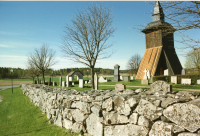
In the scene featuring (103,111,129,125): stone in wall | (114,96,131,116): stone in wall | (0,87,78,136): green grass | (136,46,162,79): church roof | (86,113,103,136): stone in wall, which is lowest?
(0,87,78,136): green grass

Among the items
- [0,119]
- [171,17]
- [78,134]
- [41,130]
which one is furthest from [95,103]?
[0,119]

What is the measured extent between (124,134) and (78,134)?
6.16 feet

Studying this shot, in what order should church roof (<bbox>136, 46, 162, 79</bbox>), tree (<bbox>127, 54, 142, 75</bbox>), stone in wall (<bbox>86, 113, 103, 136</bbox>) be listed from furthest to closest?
tree (<bbox>127, 54, 142, 75</bbox>) → church roof (<bbox>136, 46, 162, 79</bbox>) → stone in wall (<bbox>86, 113, 103, 136</bbox>)

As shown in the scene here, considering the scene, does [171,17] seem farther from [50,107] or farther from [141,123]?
[50,107]

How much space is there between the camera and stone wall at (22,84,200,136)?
250 centimetres

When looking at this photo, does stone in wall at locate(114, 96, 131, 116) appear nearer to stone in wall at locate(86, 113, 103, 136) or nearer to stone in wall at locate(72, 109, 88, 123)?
stone in wall at locate(86, 113, 103, 136)

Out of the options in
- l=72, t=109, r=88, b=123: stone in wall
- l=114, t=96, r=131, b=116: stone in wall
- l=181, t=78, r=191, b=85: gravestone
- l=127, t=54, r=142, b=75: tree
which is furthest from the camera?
l=127, t=54, r=142, b=75: tree

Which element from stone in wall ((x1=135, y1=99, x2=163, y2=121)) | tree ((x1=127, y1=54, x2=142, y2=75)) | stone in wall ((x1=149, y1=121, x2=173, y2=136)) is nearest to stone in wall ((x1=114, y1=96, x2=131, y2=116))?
stone in wall ((x1=135, y1=99, x2=163, y2=121))

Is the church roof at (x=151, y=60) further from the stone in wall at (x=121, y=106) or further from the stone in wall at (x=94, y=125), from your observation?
the stone in wall at (x=121, y=106)

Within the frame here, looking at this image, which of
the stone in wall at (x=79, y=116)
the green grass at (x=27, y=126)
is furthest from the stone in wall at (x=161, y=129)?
the green grass at (x=27, y=126)

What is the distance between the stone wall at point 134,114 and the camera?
250cm

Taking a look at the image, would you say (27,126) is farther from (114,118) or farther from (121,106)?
(121,106)

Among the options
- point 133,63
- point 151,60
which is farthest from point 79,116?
point 133,63

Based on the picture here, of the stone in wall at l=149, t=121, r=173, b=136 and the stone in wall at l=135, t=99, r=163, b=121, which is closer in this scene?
the stone in wall at l=149, t=121, r=173, b=136
